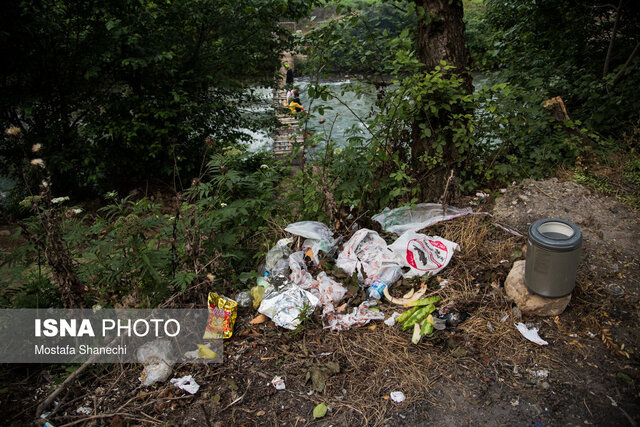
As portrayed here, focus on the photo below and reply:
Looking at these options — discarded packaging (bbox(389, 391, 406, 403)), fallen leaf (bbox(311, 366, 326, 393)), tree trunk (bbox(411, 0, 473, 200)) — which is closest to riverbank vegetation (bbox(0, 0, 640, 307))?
tree trunk (bbox(411, 0, 473, 200))

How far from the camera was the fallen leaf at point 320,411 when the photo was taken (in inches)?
78.6

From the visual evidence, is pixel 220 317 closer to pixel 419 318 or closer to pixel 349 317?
pixel 349 317

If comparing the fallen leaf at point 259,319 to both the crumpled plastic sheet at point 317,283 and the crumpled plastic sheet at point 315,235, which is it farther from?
the crumpled plastic sheet at point 315,235

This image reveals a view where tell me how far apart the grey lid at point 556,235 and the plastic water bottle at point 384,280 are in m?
0.93

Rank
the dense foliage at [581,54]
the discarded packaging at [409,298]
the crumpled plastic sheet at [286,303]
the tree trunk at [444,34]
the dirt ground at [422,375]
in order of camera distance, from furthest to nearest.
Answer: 1. the dense foliage at [581,54]
2. the tree trunk at [444,34]
3. the discarded packaging at [409,298]
4. the crumpled plastic sheet at [286,303]
5. the dirt ground at [422,375]

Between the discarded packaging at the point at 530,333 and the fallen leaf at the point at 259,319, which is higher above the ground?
the discarded packaging at the point at 530,333

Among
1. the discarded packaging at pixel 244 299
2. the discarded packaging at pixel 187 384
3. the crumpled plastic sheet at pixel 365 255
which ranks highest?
the crumpled plastic sheet at pixel 365 255

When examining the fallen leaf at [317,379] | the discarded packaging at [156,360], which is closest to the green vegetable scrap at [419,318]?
the fallen leaf at [317,379]

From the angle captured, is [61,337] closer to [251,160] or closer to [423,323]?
[423,323]

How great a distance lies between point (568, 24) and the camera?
16.3 ft

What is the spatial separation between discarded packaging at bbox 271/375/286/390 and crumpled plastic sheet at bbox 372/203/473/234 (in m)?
1.56

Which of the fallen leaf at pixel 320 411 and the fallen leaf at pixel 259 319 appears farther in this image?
the fallen leaf at pixel 259 319

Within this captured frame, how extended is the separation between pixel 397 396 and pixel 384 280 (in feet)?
2.95

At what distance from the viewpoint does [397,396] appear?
2080mm
